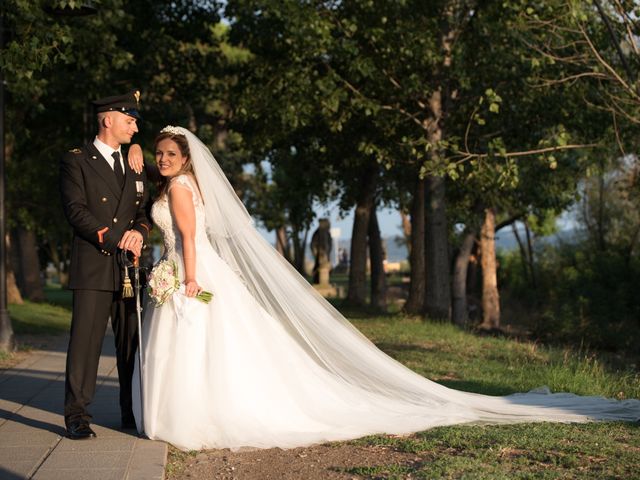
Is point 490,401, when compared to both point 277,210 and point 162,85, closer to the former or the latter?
point 162,85

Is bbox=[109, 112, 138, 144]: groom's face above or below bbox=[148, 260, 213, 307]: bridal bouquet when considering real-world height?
above

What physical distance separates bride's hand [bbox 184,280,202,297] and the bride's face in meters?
0.90

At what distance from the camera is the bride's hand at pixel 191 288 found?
7.76m

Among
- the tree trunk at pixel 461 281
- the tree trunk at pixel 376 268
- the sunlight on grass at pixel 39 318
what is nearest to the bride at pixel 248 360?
the sunlight on grass at pixel 39 318

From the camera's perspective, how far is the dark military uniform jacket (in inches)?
303

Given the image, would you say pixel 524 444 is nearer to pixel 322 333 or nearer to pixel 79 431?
pixel 322 333

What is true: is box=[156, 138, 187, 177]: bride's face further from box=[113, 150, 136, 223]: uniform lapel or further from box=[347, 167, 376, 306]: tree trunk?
box=[347, 167, 376, 306]: tree trunk

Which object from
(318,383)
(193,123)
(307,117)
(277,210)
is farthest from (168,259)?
(277,210)

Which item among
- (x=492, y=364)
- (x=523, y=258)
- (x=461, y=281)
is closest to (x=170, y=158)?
(x=492, y=364)

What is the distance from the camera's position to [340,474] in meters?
6.57

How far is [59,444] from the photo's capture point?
7516 mm

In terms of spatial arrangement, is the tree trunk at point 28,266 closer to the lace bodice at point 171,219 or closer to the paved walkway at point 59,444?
the paved walkway at point 59,444

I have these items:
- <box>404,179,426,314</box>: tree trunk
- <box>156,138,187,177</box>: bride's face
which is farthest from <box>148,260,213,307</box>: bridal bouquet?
<box>404,179,426,314</box>: tree trunk

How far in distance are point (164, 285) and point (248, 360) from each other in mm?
872
